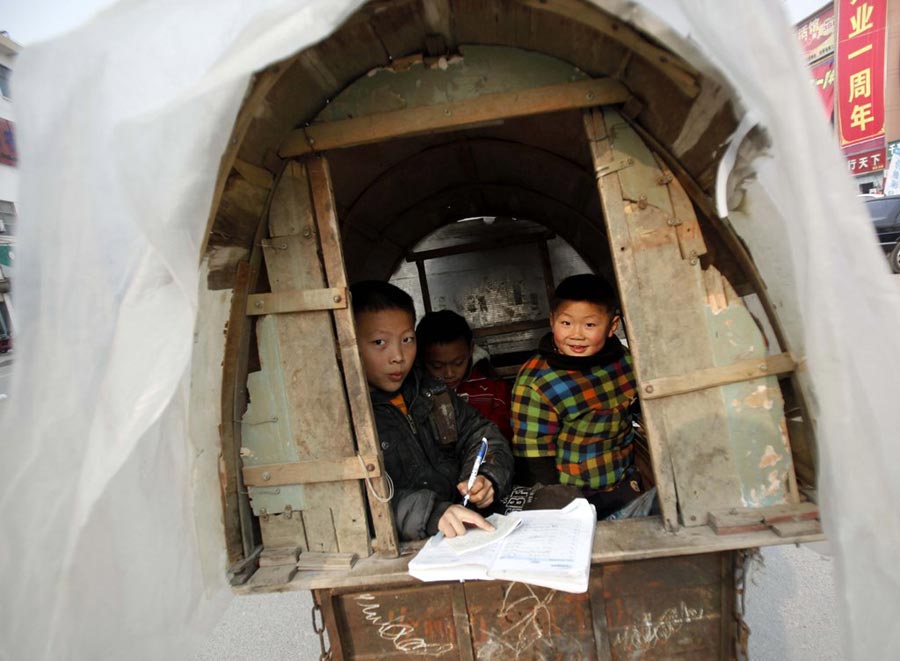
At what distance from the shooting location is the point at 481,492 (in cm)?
191

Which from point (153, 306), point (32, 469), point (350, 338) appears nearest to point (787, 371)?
point (350, 338)

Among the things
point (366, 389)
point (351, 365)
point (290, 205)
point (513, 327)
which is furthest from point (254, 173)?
point (513, 327)

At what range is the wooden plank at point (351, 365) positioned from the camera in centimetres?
164

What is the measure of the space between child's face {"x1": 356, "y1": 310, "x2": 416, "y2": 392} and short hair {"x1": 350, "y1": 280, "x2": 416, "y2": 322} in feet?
0.08

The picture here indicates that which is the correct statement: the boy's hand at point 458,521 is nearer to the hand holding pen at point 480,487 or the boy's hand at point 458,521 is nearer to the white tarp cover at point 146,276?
the hand holding pen at point 480,487

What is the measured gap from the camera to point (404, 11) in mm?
1412

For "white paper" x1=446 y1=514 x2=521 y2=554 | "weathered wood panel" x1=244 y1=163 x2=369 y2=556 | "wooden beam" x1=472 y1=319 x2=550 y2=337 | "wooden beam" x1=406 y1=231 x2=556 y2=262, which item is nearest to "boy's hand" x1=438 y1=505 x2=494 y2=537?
"white paper" x1=446 y1=514 x2=521 y2=554

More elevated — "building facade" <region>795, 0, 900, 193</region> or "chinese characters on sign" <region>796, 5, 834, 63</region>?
"chinese characters on sign" <region>796, 5, 834, 63</region>

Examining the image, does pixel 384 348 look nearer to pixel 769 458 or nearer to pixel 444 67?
pixel 444 67

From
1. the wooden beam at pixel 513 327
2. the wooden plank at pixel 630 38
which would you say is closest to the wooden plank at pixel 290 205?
the wooden plank at pixel 630 38

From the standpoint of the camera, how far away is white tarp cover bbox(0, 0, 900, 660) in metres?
1.02

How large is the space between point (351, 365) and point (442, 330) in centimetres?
130

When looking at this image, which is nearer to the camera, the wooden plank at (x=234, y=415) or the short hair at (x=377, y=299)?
the wooden plank at (x=234, y=415)

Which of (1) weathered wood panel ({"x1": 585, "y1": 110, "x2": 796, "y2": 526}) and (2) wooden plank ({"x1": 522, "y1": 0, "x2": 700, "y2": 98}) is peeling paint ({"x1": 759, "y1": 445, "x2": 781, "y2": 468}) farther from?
(2) wooden plank ({"x1": 522, "y1": 0, "x2": 700, "y2": 98})
